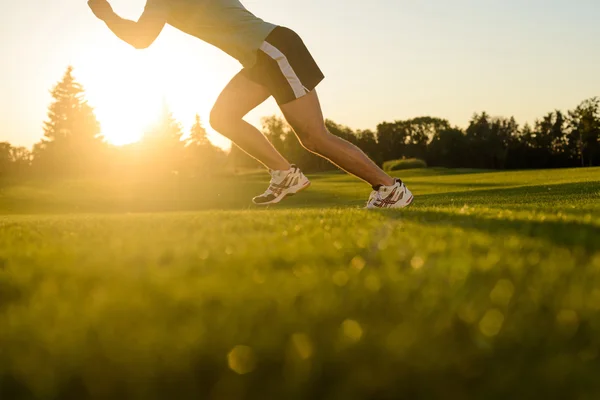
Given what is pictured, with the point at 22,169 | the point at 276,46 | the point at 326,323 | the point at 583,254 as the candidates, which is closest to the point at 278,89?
the point at 276,46

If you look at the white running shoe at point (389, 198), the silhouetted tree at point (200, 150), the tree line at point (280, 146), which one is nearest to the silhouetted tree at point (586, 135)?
the tree line at point (280, 146)

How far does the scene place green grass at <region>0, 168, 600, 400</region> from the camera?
4.03 ft

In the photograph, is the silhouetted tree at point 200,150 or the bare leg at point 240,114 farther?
the silhouetted tree at point 200,150

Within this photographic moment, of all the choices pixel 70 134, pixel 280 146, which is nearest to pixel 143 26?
pixel 70 134

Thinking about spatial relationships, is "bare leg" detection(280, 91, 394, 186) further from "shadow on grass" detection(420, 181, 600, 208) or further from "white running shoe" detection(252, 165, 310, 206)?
"shadow on grass" detection(420, 181, 600, 208)

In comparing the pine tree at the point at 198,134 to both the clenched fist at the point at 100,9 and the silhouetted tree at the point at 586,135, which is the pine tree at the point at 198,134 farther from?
the clenched fist at the point at 100,9

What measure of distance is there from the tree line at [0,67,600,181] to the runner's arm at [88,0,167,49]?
4827 centimetres

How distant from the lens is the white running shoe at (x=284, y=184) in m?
6.39

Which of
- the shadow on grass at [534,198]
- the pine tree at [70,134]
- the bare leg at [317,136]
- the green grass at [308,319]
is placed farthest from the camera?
the pine tree at [70,134]

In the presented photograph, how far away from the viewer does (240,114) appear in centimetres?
601

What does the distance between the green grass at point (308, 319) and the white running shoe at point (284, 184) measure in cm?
331

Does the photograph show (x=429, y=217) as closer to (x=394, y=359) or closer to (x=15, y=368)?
(x=394, y=359)

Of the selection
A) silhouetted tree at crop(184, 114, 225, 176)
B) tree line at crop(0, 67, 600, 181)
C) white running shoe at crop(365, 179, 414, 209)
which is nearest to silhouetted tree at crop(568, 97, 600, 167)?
tree line at crop(0, 67, 600, 181)

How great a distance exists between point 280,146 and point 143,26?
87418 millimetres
